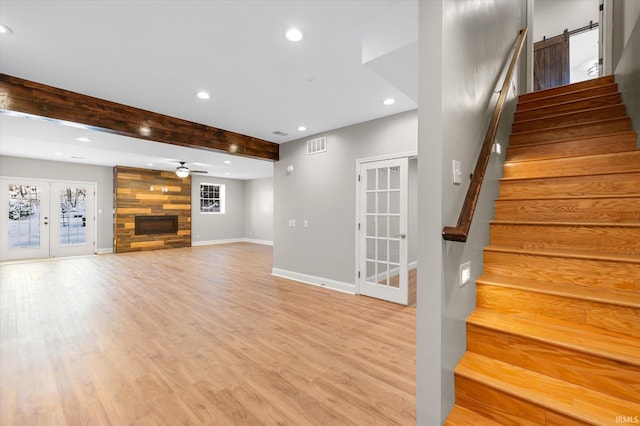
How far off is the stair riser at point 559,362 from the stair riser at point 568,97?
313cm

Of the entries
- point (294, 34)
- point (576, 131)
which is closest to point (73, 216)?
point (294, 34)

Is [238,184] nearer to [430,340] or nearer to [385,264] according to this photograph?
[385,264]

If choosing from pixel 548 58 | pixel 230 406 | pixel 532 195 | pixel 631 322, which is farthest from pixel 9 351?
pixel 548 58

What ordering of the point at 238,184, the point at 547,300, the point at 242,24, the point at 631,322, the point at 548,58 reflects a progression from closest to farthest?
the point at 631,322
the point at 547,300
the point at 242,24
the point at 548,58
the point at 238,184

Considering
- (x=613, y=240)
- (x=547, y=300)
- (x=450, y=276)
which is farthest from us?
(x=613, y=240)

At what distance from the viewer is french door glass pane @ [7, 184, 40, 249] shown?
7.39 m

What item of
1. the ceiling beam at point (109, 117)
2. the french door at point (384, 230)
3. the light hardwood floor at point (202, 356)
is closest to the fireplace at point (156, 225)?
the light hardwood floor at point (202, 356)

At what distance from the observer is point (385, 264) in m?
4.36

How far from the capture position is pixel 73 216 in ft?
27.5

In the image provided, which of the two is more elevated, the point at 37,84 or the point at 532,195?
the point at 37,84

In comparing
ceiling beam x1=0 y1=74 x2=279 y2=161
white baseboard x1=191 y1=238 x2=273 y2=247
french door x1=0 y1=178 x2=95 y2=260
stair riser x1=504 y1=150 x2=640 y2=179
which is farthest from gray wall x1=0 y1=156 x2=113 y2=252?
stair riser x1=504 y1=150 x2=640 y2=179

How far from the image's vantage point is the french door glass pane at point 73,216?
8180 mm

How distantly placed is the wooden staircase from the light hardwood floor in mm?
726

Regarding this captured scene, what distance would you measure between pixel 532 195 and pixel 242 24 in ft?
9.09
